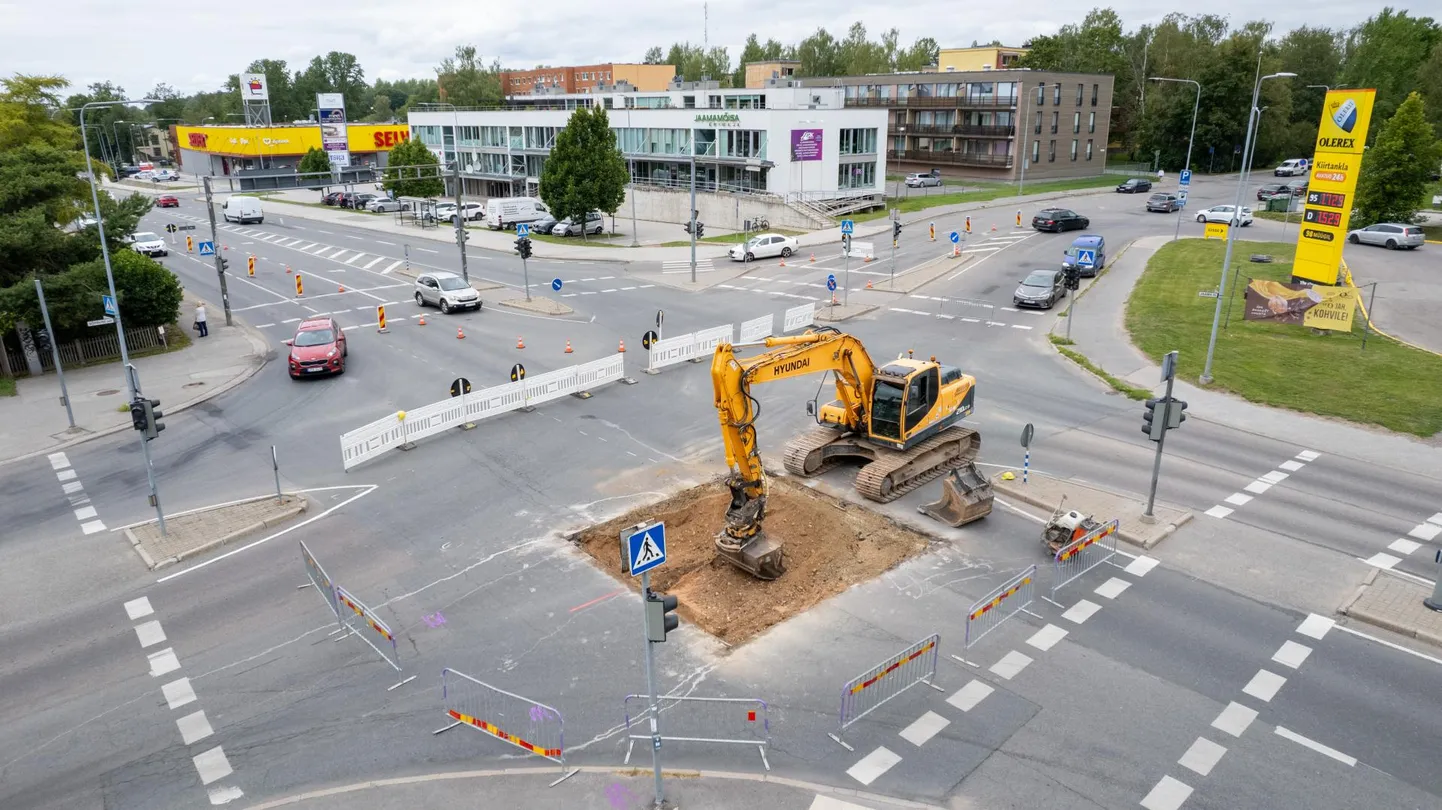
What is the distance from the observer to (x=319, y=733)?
39.1ft

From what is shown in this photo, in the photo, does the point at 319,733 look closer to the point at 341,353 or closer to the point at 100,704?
the point at 100,704

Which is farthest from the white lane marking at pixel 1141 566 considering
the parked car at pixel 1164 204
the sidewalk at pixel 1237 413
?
the parked car at pixel 1164 204

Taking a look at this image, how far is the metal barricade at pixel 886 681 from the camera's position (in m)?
11.8

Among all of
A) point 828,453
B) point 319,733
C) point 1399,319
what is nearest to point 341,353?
point 828,453

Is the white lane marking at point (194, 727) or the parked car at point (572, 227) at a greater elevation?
the parked car at point (572, 227)

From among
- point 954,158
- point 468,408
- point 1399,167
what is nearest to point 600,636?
point 468,408

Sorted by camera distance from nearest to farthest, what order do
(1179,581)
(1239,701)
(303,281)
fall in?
(1239,701), (1179,581), (303,281)

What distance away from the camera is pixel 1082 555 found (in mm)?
16047

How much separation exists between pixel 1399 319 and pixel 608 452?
31.1 metres

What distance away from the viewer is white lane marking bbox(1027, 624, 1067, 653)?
45.1 ft

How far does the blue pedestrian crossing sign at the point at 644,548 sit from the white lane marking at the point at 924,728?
4.36m

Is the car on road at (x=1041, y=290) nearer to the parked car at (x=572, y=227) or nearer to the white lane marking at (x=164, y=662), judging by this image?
the parked car at (x=572, y=227)

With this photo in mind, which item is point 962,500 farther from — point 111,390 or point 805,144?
point 805,144

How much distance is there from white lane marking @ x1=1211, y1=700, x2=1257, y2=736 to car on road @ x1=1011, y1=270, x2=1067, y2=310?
85.0 feet
